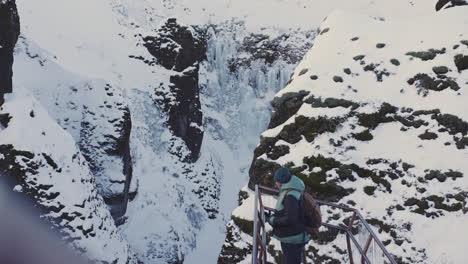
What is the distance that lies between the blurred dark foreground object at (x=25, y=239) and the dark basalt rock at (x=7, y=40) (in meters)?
4.68

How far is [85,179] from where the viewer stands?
1753 centimetres

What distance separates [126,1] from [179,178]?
59.3 ft

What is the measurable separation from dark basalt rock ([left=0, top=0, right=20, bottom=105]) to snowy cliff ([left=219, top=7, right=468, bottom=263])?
11.4 meters

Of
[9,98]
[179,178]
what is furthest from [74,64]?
[9,98]

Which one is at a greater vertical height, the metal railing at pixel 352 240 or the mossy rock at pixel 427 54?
the mossy rock at pixel 427 54

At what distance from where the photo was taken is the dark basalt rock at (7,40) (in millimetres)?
17612

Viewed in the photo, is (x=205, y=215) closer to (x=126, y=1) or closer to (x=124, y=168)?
(x=124, y=168)

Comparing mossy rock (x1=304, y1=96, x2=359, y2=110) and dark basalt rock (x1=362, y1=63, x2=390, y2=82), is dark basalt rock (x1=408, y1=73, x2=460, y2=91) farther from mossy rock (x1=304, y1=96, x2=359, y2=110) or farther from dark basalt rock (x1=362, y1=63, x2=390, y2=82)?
mossy rock (x1=304, y1=96, x2=359, y2=110)

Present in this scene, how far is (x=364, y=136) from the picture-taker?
1066 cm

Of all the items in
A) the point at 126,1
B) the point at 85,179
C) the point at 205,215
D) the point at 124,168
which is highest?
the point at 126,1

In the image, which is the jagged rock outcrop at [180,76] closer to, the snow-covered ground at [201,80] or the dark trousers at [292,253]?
the snow-covered ground at [201,80]

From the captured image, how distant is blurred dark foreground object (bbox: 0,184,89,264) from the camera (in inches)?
569

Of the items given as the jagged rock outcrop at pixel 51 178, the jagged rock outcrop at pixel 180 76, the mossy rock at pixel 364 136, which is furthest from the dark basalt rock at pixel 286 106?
the jagged rock outcrop at pixel 180 76

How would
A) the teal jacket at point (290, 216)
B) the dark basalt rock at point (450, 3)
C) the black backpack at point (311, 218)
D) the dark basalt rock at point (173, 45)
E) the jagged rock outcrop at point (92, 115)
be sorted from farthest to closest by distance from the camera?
the dark basalt rock at point (173, 45) < the jagged rock outcrop at point (92, 115) < the dark basalt rock at point (450, 3) < the black backpack at point (311, 218) < the teal jacket at point (290, 216)
